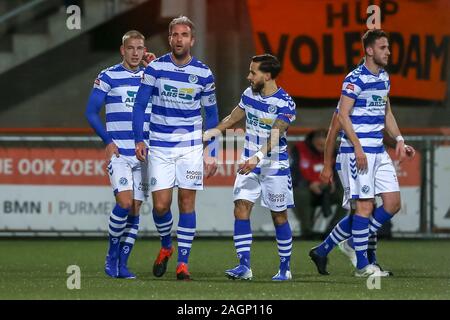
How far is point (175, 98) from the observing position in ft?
34.8

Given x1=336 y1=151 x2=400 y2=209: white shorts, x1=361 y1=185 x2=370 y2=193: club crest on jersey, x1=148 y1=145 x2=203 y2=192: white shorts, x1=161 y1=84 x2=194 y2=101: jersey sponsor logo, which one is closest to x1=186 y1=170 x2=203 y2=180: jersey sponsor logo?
x1=148 y1=145 x2=203 y2=192: white shorts

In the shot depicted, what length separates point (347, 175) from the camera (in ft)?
36.4

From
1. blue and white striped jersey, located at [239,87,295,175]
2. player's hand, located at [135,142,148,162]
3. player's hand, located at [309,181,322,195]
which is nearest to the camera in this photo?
player's hand, located at [135,142,148,162]

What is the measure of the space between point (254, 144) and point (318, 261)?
1.37 meters

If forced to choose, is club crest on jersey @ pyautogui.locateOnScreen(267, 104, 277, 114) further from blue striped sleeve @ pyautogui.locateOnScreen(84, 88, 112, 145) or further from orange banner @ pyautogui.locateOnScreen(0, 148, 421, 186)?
orange banner @ pyautogui.locateOnScreen(0, 148, 421, 186)

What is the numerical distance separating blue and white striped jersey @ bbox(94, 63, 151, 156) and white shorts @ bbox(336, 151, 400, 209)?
1762 millimetres

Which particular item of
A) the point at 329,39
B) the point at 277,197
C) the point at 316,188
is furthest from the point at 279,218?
the point at 329,39

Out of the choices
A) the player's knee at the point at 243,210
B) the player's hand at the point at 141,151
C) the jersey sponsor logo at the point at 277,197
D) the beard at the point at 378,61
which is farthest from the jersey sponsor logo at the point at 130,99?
the beard at the point at 378,61

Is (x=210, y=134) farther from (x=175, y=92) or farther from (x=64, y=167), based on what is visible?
(x=64, y=167)

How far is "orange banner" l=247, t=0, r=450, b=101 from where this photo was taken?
1783 centimetres

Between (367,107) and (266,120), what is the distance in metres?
0.89

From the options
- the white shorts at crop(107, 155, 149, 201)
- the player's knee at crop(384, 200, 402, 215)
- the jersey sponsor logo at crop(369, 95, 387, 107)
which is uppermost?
the jersey sponsor logo at crop(369, 95, 387, 107)
